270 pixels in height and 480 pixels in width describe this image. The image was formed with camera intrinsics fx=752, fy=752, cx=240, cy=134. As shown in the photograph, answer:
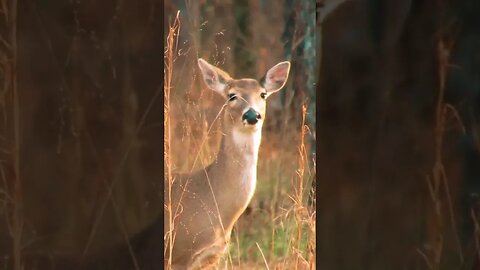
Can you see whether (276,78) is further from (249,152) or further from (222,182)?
(222,182)

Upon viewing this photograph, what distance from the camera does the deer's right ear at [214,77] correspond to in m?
1.95

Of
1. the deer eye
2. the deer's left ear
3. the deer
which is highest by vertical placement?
the deer's left ear

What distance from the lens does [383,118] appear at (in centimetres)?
197

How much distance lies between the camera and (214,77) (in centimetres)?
196

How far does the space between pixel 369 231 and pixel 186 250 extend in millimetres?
483

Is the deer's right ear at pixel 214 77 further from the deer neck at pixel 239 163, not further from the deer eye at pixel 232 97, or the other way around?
the deer neck at pixel 239 163

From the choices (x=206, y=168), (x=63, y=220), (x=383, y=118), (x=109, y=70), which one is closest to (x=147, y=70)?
(x=109, y=70)

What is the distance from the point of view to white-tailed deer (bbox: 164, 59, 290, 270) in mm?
1955

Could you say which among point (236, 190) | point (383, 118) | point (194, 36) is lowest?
point (236, 190)

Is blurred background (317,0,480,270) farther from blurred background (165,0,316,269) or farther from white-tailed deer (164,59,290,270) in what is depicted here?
white-tailed deer (164,59,290,270)

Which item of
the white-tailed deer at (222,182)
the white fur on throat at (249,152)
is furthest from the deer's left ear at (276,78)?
the white fur on throat at (249,152)

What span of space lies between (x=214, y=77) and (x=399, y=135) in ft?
1.66

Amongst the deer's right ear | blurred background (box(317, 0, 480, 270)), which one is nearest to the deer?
the deer's right ear

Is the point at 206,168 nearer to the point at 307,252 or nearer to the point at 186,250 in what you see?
the point at 186,250
